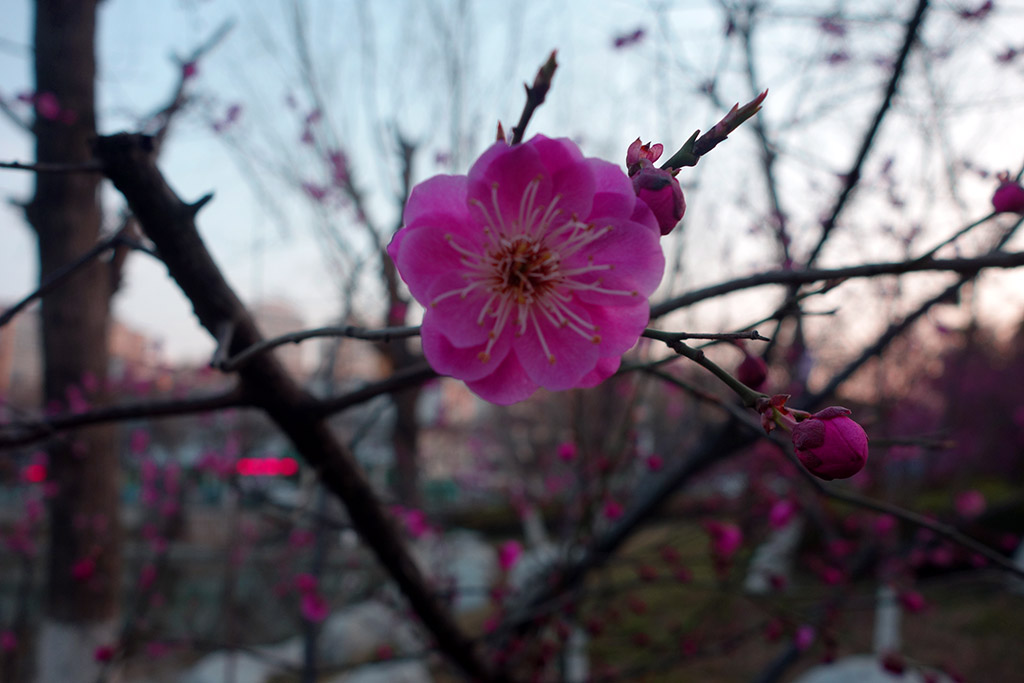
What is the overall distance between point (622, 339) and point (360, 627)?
717cm

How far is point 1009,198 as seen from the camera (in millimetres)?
877

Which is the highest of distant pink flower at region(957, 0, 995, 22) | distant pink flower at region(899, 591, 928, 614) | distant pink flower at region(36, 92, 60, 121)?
distant pink flower at region(957, 0, 995, 22)

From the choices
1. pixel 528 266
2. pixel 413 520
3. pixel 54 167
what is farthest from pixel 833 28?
pixel 413 520

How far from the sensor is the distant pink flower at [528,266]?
2.26 feet

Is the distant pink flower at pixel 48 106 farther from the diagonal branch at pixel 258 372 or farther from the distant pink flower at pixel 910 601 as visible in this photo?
the distant pink flower at pixel 910 601

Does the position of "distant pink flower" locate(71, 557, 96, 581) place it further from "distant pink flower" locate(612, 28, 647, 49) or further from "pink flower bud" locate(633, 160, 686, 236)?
→ "distant pink flower" locate(612, 28, 647, 49)

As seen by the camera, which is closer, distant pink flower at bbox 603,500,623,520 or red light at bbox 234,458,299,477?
distant pink flower at bbox 603,500,623,520

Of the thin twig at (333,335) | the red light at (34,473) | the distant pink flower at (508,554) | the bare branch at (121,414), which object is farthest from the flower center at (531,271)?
the red light at (34,473)

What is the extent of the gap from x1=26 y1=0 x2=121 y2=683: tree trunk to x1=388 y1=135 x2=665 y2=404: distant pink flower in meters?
2.94

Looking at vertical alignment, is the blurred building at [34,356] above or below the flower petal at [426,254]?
above

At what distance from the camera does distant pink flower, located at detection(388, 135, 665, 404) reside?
2.26 feet

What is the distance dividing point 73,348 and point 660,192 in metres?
3.40

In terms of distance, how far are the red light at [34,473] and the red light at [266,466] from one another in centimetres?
113

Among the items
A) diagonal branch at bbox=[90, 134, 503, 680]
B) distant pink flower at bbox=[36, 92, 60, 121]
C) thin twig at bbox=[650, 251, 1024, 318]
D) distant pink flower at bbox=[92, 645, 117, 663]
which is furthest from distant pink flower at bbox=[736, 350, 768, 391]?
distant pink flower at bbox=[36, 92, 60, 121]
